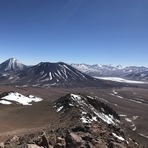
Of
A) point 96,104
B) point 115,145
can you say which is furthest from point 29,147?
point 96,104

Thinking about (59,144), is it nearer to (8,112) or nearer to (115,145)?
(115,145)

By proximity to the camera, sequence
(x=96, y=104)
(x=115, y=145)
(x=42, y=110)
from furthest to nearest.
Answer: (x=96, y=104), (x=42, y=110), (x=115, y=145)

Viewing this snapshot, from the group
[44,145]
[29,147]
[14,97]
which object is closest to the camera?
[29,147]

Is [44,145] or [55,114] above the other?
[44,145]

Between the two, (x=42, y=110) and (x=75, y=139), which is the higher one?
(x=75, y=139)

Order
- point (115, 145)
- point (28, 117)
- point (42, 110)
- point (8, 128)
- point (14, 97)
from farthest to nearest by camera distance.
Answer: point (14, 97)
point (42, 110)
point (28, 117)
point (8, 128)
point (115, 145)

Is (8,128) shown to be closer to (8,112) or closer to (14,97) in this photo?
(8,112)

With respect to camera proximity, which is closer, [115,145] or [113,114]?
[115,145]

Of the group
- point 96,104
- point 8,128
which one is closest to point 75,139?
point 8,128

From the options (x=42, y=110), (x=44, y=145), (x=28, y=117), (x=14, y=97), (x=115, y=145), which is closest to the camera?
(x=44, y=145)
